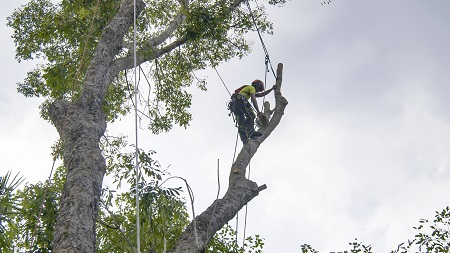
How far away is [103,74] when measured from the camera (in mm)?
5242

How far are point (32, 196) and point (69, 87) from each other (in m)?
3.05

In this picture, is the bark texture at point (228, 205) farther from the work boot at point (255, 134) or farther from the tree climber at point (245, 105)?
the tree climber at point (245, 105)

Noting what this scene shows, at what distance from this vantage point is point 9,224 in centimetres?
514

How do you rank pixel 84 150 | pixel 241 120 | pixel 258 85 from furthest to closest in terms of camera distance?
pixel 258 85 → pixel 241 120 → pixel 84 150

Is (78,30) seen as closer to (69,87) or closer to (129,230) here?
(69,87)

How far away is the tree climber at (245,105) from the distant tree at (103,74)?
1.67 feet

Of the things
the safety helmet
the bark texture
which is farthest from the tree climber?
the bark texture

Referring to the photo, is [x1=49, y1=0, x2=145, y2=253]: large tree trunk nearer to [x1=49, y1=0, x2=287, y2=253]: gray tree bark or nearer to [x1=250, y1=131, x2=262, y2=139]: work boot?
[x1=49, y1=0, x2=287, y2=253]: gray tree bark

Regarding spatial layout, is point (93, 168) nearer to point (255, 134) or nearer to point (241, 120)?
point (255, 134)

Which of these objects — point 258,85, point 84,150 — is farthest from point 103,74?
point 258,85

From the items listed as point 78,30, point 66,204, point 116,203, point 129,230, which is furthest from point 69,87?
point 66,204

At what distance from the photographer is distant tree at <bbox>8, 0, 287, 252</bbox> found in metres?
4.05

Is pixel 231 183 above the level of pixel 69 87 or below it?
below

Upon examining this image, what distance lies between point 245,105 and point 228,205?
314cm
